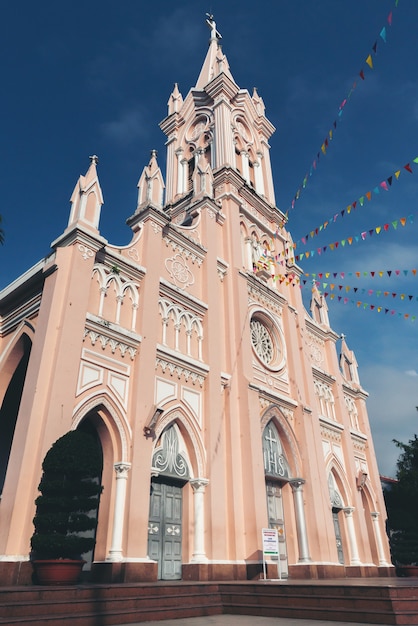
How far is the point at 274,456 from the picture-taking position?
1681 centimetres

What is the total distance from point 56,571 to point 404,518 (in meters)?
17.1

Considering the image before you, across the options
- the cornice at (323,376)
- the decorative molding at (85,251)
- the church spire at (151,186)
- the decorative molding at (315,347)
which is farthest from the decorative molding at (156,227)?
the cornice at (323,376)

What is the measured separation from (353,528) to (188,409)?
34.3ft

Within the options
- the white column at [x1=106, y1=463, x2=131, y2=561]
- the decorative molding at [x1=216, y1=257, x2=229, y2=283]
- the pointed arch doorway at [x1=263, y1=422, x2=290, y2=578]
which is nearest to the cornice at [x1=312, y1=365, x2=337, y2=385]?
the pointed arch doorway at [x1=263, y1=422, x2=290, y2=578]

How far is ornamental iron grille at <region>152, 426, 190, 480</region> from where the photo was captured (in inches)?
505

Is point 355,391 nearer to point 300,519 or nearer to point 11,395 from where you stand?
point 300,519

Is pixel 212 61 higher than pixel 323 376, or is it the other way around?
pixel 212 61

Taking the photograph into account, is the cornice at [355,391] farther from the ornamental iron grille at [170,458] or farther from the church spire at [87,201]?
the church spire at [87,201]

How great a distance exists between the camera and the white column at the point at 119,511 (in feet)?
34.2

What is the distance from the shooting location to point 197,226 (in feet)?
59.6

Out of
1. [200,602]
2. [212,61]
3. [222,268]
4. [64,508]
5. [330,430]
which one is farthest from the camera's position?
[212,61]

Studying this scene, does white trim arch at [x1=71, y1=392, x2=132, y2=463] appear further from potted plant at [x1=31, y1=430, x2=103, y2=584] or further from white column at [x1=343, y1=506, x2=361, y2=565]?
white column at [x1=343, y1=506, x2=361, y2=565]

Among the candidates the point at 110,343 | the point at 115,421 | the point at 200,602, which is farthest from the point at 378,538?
the point at 110,343

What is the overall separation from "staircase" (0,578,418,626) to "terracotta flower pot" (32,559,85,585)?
0.49 metres
